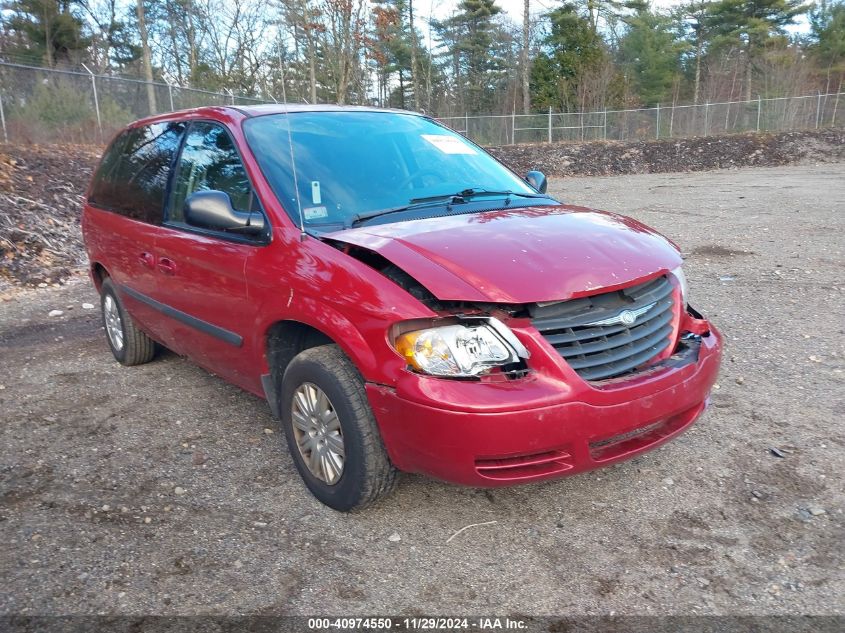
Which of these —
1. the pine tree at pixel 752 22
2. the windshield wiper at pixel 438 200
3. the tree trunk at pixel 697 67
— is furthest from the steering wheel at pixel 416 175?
the tree trunk at pixel 697 67

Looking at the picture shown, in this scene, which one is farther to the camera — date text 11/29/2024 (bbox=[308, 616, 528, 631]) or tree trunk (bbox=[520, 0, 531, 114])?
tree trunk (bbox=[520, 0, 531, 114])

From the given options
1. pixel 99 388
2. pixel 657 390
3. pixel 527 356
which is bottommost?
pixel 99 388

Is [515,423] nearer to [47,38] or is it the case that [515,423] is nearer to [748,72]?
[47,38]

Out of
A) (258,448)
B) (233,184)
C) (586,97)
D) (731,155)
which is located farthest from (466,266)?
(586,97)

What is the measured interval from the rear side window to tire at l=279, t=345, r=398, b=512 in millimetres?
1779

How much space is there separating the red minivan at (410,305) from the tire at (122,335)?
3.41 feet

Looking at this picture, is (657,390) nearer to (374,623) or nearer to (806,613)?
(806,613)

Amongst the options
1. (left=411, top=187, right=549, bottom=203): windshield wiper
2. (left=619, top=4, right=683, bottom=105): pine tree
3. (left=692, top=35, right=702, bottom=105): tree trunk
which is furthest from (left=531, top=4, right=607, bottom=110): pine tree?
(left=411, top=187, right=549, bottom=203): windshield wiper

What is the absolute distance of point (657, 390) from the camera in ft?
8.63

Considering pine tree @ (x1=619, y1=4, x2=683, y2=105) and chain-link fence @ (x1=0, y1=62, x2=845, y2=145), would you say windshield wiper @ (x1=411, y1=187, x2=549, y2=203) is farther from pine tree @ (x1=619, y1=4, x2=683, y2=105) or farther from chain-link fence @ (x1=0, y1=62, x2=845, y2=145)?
pine tree @ (x1=619, y1=4, x2=683, y2=105)

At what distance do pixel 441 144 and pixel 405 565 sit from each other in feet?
8.22

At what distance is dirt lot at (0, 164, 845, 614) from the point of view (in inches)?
96.6

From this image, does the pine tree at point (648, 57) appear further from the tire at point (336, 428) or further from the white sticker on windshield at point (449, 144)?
the tire at point (336, 428)

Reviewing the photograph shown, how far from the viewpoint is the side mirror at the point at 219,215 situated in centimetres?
315
